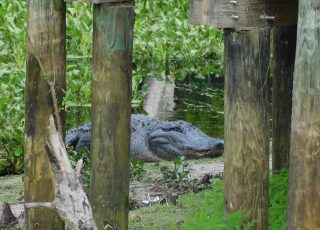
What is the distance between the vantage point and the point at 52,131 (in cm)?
397

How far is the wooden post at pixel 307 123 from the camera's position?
3531mm

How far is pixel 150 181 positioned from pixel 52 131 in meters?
3.39

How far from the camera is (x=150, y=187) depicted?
7.09 meters

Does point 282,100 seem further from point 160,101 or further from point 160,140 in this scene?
point 160,101

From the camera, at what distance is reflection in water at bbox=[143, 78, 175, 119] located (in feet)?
37.8

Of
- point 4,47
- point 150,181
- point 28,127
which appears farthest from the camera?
point 4,47

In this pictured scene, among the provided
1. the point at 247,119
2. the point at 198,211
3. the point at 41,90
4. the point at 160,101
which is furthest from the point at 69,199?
the point at 160,101

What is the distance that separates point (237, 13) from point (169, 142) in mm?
5409

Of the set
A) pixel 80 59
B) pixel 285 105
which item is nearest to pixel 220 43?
pixel 80 59

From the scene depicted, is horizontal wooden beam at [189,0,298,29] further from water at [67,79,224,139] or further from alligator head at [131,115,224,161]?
water at [67,79,224,139]

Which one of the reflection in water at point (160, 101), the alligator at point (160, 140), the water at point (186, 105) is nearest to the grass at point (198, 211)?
the alligator at point (160, 140)

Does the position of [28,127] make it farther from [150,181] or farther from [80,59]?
[80,59]

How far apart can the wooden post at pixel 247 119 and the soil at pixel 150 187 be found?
2.09 m

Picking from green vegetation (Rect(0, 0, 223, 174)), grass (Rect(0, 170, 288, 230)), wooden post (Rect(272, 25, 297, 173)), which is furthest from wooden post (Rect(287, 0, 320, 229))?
green vegetation (Rect(0, 0, 223, 174))
